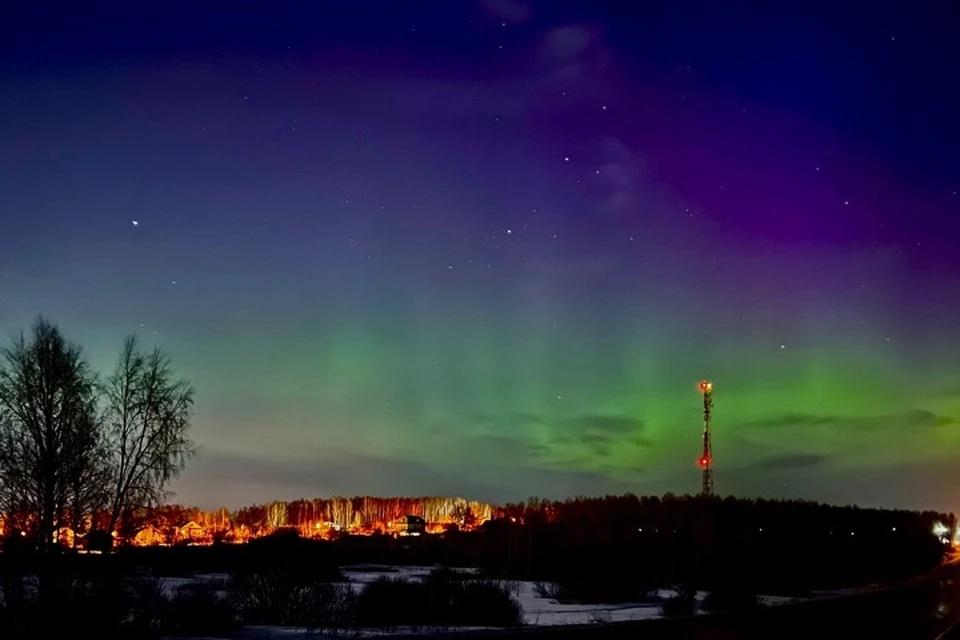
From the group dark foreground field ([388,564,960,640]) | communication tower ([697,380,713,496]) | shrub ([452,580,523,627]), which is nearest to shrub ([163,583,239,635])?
dark foreground field ([388,564,960,640])

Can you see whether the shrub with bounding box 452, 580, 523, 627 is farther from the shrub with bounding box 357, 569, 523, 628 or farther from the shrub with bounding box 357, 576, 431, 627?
the shrub with bounding box 357, 576, 431, 627

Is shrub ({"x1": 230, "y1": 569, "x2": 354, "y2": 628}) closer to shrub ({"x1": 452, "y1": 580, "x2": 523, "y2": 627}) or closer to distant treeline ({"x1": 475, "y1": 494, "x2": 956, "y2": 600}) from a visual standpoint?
shrub ({"x1": 452, "y1": 580, "x2": 523, "y2": 627})

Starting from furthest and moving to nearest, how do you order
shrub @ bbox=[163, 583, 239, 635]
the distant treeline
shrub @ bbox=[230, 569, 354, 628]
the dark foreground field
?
the distant treeline < shrub @ bbox=[230, 569, 354, 628] < shrub @ bbox=[163, 583, 239, 635] < the dark foreground field

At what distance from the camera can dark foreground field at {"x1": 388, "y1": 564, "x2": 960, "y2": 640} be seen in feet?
76.1

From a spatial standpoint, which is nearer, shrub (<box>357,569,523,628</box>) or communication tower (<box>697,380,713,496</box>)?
shrub (<box>357,569,523,628</box>)

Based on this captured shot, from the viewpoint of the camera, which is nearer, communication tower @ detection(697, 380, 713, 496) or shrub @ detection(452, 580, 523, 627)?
shrub @ detection(452, 580, 523, 627)

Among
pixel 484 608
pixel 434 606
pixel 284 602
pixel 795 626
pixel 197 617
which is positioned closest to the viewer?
pixel 197 617

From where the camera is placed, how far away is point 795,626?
87.4ft

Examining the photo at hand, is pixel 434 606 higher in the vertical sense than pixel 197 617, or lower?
lower

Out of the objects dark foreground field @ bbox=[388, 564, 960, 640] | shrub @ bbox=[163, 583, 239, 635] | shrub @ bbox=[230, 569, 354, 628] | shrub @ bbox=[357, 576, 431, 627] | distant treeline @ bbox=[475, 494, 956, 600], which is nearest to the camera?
dark foreground field @ bbox=[388, 564, 960, 640]

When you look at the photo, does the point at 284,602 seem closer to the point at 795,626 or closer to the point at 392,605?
the point at 392,605

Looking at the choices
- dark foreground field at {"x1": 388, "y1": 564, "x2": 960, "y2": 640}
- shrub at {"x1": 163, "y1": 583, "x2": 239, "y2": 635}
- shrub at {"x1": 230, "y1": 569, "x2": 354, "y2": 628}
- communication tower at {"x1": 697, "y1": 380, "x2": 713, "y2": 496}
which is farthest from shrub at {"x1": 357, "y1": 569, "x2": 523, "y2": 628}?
communication tower at {"x1": 697, "y1": 380, "x2": 713, "y2": 496}

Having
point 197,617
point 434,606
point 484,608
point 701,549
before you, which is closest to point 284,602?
point 197,617

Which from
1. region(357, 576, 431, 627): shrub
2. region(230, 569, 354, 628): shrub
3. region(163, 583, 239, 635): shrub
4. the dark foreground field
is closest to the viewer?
the dark foreground field
